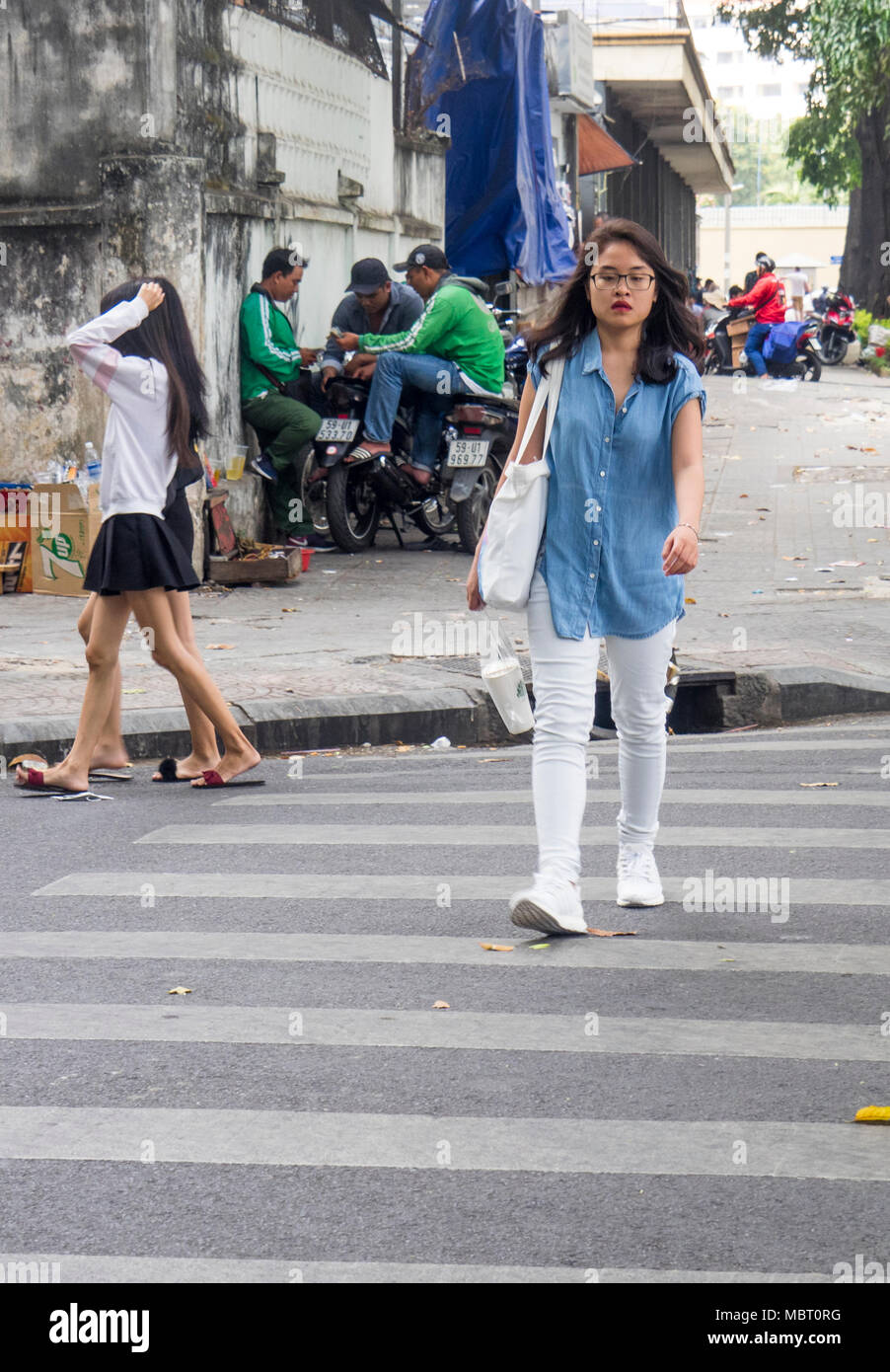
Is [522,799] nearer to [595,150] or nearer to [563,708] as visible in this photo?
[563,708]

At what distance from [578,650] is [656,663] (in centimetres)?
28

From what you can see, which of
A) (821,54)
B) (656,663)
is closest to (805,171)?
(821,54)

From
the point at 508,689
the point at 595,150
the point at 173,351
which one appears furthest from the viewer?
the point at 595,150

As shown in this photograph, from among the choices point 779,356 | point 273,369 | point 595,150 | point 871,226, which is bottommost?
point 273,369

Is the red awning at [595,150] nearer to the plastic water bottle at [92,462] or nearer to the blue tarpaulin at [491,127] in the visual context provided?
the blue tarpaulin at [491,127]

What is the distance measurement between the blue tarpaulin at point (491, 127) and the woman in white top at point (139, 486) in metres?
10.8

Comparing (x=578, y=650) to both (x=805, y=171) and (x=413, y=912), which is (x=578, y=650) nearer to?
(x=413, y=912)

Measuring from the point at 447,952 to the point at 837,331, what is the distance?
30305 mm

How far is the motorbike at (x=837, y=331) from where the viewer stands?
110 feet

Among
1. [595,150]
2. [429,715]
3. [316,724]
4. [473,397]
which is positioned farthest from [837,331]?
[316,724]

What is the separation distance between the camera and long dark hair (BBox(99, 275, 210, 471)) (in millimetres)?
7027

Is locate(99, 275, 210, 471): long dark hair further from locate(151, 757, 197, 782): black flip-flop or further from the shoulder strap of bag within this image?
the shoulder strap of bag

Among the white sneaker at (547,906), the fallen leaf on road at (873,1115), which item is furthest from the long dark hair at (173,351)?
the fallen leaf on road at (873,1115)

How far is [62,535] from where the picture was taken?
1130cm
